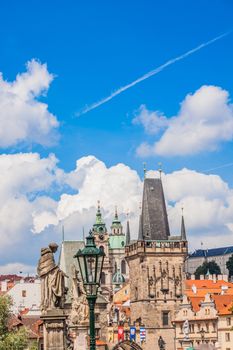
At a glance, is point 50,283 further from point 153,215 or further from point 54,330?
point 153,215

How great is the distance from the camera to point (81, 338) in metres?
34.6

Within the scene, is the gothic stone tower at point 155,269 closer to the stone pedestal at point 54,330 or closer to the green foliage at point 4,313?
the green foliage at point 4,313

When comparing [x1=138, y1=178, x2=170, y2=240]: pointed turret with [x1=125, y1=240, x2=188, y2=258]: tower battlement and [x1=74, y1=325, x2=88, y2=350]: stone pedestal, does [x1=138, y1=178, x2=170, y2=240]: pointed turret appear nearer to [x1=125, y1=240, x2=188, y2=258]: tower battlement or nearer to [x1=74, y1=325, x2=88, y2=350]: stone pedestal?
[x1=125, y1=240, x2=188, y2=258]: tower battlement

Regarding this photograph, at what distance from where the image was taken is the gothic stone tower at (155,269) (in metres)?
99.9

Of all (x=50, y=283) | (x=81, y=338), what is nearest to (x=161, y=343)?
(x=81, y=338)

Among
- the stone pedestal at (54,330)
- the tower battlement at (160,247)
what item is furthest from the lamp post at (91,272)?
the tower battlement at (160,247)

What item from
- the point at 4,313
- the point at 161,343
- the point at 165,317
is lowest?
the point at 4,313

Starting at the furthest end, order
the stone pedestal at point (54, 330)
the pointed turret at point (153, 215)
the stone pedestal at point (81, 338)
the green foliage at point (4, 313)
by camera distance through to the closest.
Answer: the pointed turret at point (153, 215)
the green foliage at point (4, 313)
the stone pedestal at point (81, 338)
the stone pedestal at point (54, 330)

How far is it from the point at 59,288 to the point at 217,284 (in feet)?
406

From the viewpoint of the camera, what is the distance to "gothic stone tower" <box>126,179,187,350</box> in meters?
99.9

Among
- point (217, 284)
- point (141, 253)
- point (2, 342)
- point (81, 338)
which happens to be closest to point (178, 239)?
point (141, 253)

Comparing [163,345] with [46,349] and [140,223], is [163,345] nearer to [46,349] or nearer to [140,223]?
[140,223]

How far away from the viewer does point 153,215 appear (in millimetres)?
105562

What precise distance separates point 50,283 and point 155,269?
8488 centimetres
